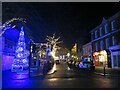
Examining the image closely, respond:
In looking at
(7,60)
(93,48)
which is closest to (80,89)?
(7,60)

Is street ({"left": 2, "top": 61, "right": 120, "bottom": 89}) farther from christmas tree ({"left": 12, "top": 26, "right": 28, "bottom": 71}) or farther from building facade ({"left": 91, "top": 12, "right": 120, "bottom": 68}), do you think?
building facade ({"left": 91, "top": 12, "right": 120, "bottom": 68})

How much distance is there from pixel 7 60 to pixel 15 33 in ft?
21.7

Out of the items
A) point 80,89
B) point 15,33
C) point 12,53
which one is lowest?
point 80,89

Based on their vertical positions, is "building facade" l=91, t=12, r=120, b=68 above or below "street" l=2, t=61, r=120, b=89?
above

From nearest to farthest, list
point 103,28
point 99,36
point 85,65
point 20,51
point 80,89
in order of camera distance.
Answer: point 80,89
point 20,51
point 85,65
point 103,28
point 99,36

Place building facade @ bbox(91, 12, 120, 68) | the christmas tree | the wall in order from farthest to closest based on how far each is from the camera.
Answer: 1. building facade @ bbox(91, 12, 120, 68)
2. the wall
3. the christmas tree

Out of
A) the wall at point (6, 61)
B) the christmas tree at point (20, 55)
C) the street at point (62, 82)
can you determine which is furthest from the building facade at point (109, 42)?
the street at point (62, 82)

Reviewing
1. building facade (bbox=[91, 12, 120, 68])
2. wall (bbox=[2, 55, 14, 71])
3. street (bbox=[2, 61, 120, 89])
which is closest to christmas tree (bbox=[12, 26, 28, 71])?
wall (bbox=[2, 55, 14, 71])

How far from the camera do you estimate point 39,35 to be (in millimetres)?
58562

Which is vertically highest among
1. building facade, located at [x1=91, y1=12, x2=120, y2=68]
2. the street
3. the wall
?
building facade, located at [x1=91, y1=12, x2=120, y2=68]

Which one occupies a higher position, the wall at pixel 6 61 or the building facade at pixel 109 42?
the building facade at pixel 109 42

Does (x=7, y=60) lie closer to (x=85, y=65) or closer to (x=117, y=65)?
(x=85, y=65)

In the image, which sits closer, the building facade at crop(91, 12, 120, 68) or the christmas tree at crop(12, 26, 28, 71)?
the christmas tree at crop(12, 26, 28, 71)

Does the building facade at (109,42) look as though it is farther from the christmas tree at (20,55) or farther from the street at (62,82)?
the street at (62,82)
